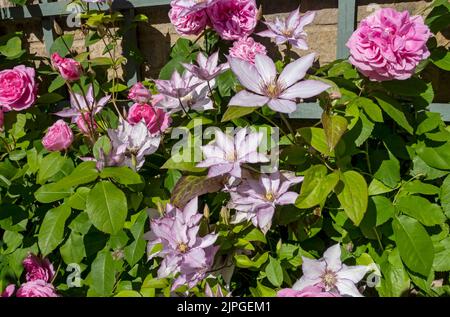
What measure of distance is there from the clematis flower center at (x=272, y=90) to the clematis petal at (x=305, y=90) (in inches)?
0.4

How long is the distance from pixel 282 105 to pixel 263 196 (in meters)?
0.20

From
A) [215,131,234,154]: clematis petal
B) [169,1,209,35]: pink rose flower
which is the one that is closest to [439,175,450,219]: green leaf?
[215,131,234,154]: clematis petal

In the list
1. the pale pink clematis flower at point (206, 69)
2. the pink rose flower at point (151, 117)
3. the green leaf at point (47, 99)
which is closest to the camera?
the pale pink clematis flower at point (206, 69)

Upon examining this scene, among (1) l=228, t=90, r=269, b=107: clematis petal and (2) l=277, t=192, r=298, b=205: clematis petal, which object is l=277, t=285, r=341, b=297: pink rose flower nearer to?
(2) l=277, t=192, r=298, b=205: clematis petal

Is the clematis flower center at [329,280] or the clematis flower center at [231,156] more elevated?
the clematis flower center at [231,156]

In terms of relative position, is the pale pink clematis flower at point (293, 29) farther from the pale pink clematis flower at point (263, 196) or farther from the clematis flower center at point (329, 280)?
the clematis flower center at point (329, 280)

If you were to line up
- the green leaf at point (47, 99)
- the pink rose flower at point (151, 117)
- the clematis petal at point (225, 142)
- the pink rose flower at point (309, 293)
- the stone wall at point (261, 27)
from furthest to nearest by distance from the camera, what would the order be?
the green leaf at point (47, 99), the stone wall at point (261, 27), the pink rose flower at point (151, 117), the clematis petal at point (225, 142), the pink rose flower at point (309, 293)

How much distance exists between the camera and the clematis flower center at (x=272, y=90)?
879 millimetres

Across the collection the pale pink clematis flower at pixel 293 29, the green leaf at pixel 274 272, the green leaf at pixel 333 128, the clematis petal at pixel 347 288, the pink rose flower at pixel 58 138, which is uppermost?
the pale pink clematis flower at pixel 293 29

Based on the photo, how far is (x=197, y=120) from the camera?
43.7 inches

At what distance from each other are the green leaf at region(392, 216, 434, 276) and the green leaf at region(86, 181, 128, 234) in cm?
59

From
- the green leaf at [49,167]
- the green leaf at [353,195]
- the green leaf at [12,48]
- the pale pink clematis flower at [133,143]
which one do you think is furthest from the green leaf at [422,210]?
the green leaf at [12,48]

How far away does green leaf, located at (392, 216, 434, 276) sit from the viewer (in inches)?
35.7
